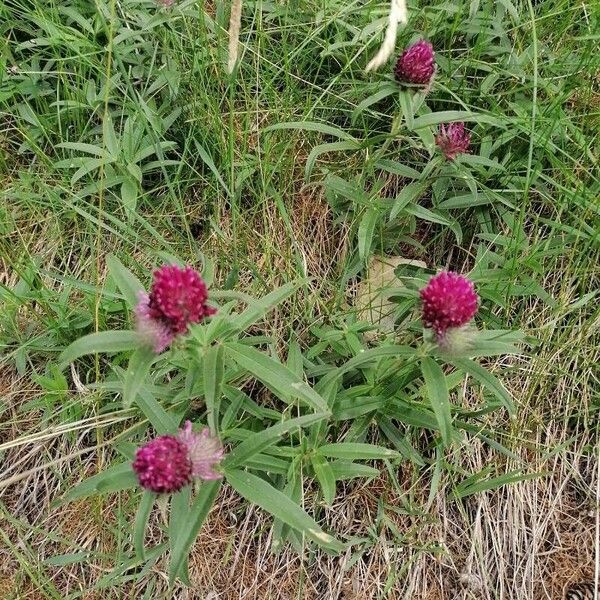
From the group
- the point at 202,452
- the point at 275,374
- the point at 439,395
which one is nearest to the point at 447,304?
the point at 439,395

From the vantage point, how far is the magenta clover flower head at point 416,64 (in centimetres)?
205

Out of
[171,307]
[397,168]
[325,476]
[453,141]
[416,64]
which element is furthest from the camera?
[397,168]

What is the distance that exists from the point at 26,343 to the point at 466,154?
4.99 feet

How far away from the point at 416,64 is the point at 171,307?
1.07 meters

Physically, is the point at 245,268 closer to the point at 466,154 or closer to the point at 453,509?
the point at 466,154

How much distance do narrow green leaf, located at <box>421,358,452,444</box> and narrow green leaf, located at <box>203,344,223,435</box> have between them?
1.68ft

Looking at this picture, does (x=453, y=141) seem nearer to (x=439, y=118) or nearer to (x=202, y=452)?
(x=439, y=118)

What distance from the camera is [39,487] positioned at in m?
2.16

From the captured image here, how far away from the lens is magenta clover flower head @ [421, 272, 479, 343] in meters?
1.68

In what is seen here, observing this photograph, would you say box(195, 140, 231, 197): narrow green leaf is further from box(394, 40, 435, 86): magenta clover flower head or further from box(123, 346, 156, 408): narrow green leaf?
box(123, 346, 156, 408): narrow green leaf

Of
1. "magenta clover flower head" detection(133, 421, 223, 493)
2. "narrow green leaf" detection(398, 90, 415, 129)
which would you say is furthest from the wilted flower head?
"narrow green leaf" detection(398, 90, 415, 129)

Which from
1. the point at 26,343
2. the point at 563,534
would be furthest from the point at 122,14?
the point at 563,534

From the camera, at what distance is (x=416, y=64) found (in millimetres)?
2055

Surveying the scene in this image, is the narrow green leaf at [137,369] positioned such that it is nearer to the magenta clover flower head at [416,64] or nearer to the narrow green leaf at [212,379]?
the narrow green leaf at [212,379]
